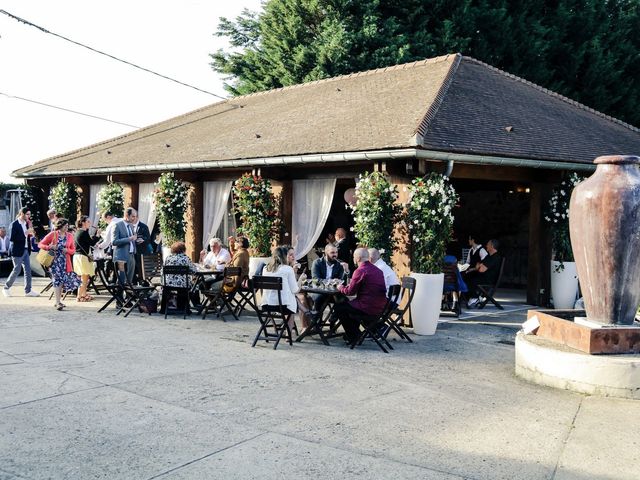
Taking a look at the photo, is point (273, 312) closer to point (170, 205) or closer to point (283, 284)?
point (283, 284)

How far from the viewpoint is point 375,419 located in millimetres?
5352

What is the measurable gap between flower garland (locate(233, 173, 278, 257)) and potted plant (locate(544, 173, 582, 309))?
17.0 feet

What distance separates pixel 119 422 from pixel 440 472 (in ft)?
8.10

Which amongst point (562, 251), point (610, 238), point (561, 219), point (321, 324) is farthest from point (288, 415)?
point (561, 219)

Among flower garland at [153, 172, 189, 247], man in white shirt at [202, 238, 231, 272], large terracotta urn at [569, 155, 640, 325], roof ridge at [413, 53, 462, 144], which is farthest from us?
flower garland at [153, 172, 189, 247]

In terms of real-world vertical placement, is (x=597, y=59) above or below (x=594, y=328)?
above

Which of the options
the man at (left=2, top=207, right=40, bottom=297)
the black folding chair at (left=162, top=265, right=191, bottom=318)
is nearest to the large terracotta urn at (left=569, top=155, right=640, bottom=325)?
the black folding chair at (left=162, top=265, right=191, bottom=318)

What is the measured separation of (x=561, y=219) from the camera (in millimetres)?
12203

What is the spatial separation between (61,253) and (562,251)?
8.92 meters

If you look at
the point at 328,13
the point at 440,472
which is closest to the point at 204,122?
the point at 328,13

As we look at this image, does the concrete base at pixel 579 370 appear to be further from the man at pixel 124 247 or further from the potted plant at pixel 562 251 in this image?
the man at pixel 124 247

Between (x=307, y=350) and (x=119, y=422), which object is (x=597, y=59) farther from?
(x=119, y=422)

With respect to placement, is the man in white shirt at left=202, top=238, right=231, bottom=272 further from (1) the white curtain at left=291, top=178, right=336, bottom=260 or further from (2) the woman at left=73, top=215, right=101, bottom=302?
(2) the woman at left=73, top=215, right=101, bottom=302

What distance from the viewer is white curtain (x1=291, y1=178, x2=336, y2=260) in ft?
39.9
